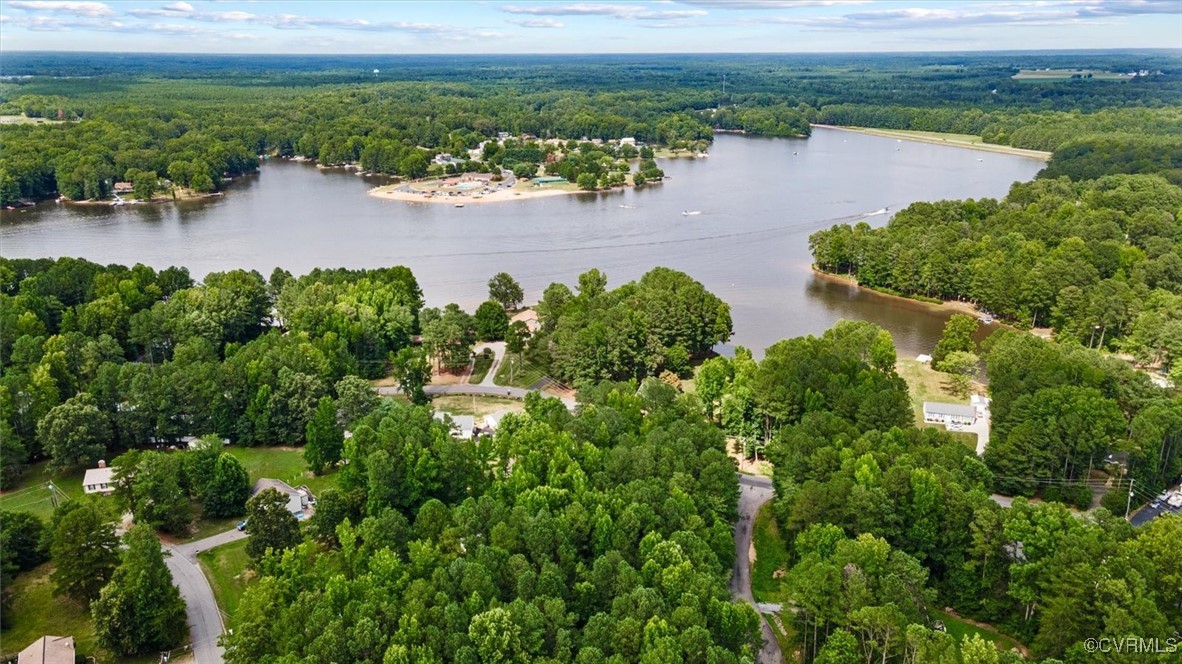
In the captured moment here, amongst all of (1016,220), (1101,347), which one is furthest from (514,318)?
(1016,220)

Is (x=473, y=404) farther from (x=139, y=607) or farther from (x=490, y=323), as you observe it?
(x=139, y=607)

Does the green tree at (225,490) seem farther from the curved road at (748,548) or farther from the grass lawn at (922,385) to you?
the grass lawn at (922,385)

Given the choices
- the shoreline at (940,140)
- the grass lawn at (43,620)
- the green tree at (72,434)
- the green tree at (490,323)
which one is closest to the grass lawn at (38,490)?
the green tree at (72,434)

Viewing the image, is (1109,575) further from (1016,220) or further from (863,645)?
(1016,220)

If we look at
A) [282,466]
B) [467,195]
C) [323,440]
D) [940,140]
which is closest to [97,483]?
[282,466]


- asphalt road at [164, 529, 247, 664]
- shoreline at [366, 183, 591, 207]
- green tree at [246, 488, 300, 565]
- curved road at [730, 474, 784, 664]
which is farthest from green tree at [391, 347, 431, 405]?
shoreline at [366, 183, 591, 207]

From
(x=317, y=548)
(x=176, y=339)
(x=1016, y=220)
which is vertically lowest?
(x=317, y=548)
